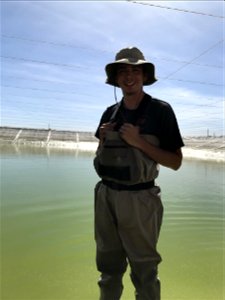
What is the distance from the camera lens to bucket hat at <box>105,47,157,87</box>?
158 centimetres

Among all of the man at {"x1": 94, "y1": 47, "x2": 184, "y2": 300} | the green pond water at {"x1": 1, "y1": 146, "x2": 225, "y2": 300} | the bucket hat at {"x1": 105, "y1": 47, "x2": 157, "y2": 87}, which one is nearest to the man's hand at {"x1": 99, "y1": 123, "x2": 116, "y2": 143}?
the man at {"x1": 94, "y1": 47, "x2": 184, "y2": 300}

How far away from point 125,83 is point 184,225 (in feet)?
8.63

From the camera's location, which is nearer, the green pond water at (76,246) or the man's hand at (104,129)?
the man's hand at (104,129)

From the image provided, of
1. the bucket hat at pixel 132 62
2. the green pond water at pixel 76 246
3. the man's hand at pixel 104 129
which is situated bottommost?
the green pond water at pixel 76 246

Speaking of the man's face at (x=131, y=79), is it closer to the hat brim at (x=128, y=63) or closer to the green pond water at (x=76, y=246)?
the hat brim at (x=128, y=63)

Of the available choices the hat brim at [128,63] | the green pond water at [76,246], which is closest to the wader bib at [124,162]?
the hat brim at [128,63]

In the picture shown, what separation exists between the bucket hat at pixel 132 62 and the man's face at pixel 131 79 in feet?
0.12

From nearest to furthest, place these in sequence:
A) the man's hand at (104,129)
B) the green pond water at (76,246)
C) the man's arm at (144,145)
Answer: the man's arm at (144,145) → the man's hand at (104,129) → the green pond water at (76,246)

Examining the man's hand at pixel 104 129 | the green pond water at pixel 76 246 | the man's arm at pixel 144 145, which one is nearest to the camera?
the man's arm at pixel 144 145

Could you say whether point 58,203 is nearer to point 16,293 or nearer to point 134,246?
point 16,293

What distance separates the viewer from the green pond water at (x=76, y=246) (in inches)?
87.3

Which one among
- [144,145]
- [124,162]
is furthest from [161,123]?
[124,162]

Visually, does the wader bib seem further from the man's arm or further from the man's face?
→ the man's face

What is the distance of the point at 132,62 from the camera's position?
1.58m
